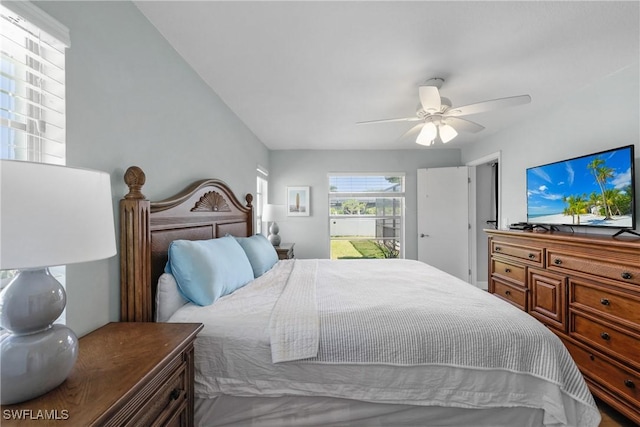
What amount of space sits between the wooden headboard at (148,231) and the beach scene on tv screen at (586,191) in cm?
312

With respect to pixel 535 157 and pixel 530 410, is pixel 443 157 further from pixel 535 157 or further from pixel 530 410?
pixel 530 410

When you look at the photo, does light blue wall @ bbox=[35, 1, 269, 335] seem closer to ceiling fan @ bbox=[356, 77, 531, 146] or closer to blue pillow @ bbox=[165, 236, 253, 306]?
blue pillow @ bbox=[165, 236, 253, 306]

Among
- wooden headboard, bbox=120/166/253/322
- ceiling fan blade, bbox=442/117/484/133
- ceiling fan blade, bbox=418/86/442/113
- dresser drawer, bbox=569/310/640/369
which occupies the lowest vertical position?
dresser drawer, bbox=569/310/640/369

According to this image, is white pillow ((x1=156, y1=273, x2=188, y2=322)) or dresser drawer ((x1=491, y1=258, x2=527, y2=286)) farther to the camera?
dresser drawer ((x1=491, y1=258, x2=527, y2=286))

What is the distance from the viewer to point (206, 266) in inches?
64.4

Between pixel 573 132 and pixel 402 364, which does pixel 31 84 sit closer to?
pixel 402 364

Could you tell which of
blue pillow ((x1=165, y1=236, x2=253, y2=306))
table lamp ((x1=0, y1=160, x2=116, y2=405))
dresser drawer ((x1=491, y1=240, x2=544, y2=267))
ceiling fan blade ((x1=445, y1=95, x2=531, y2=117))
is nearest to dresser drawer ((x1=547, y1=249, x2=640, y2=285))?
dresser drawer ((x1=491, y1=240, x2=544, y2=267))

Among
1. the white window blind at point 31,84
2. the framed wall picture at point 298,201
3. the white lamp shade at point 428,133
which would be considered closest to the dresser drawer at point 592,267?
the white lamp shade at point 428,133

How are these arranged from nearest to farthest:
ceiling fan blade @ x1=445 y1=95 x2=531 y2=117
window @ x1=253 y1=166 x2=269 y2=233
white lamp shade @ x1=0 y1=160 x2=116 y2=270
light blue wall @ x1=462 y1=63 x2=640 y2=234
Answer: white lamp shade @ x1=0 y1=160 x2=116 y2=270 < ceiling fan blade @ x1=445 y1=95 x2=531 y2=117 < light blue wall @ x1=462 y1=63 x2=640 y2=234 < window @ x1=253 y1=166 x2=269 y2=233

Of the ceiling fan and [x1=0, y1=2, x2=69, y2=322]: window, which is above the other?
the ceiling fan

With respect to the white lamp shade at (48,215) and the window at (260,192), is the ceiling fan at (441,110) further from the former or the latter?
the window at (260,192)

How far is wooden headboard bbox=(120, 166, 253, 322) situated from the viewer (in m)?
1.39

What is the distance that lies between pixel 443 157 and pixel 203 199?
13.7 feet

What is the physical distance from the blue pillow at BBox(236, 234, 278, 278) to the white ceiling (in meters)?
1.37
